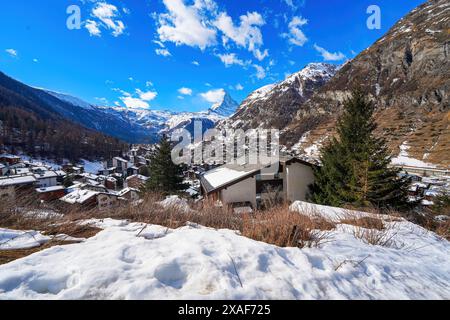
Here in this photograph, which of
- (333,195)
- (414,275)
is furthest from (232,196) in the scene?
(414,275)

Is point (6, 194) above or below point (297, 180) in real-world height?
above

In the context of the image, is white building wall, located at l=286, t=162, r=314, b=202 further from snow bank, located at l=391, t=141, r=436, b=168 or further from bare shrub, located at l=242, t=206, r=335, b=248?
snow bank, located at l=391, t=141, r=436, b=168

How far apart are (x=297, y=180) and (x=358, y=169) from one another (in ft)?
23.8

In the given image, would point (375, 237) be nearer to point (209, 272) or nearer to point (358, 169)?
point (209, 272)

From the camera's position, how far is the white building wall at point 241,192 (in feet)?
63.6

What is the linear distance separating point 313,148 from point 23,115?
14403cm

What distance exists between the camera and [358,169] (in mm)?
13320

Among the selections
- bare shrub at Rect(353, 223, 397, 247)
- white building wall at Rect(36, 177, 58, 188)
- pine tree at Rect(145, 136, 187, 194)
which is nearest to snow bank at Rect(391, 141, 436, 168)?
pine tree at Rect(145, 136, 187, 194)

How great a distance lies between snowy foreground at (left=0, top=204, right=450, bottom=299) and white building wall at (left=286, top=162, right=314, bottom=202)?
17702 millimetres

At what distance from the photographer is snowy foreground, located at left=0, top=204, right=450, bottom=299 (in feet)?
4.96

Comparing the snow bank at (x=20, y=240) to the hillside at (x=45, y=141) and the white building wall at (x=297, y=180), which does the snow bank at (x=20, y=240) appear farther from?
the hillside at (x=45, y=141)

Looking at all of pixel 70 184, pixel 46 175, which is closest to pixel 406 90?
pixel 70 184
